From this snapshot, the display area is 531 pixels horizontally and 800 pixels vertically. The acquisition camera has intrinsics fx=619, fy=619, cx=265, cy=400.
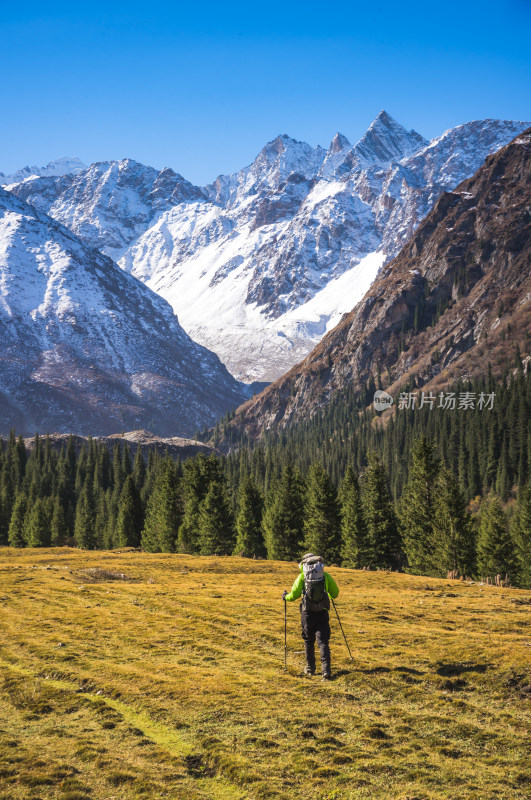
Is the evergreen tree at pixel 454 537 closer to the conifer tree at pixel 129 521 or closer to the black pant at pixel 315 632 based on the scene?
the black pant at pixel 315 632

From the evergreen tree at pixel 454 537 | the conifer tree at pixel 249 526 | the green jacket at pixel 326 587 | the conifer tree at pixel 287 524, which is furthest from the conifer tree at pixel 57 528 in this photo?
the green jacket at pixel 326 587

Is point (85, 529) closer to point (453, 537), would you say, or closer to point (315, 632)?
point (453, 537)

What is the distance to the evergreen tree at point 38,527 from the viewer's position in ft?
402

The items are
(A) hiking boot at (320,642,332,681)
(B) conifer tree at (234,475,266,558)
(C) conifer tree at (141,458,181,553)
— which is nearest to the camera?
(A) hiking boot at (320,642,332,681)

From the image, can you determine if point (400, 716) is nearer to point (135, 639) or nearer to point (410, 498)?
point (135, 639)

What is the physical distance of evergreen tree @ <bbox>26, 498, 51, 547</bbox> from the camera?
123 meters

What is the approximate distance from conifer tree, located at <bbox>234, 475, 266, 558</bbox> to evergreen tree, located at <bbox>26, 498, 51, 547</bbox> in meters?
50.4

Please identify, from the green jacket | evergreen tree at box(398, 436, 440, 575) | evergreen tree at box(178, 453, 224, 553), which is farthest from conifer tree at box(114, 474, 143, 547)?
the green jacket

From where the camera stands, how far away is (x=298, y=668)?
2191cm

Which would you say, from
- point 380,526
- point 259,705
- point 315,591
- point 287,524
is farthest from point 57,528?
point 259,705

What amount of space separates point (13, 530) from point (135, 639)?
11527 cm

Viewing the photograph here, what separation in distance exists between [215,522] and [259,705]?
2873 inches

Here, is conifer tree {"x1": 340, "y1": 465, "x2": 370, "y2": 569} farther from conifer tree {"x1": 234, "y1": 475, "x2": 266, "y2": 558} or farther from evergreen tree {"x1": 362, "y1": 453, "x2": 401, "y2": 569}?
conifer tree {"x1": 234, "y1": 475, "x2": 266, "y2": 558}

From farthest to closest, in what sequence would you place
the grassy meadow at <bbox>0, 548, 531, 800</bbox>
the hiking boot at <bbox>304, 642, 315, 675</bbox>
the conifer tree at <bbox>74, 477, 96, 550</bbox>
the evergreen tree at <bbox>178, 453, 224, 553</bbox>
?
the conifer tree at <bbox>74, 477, 96, 550</bbox>, the evergreen tree at <bbox>178, 453, 224, 553</bbox>, the hiking boot at <bbox>304, 642, 315, 675</bbox>, the grassy meadow at <bbox>0, 548, 531, 800</bbox>
